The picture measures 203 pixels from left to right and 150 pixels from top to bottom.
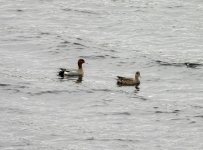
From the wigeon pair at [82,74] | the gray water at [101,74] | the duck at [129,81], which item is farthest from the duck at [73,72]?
the duck at [129,81]

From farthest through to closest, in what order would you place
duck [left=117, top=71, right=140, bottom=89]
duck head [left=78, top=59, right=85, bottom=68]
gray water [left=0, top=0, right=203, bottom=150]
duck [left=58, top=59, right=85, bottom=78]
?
1. duck head [left=78, top=59, right=85, bottom=68]
2. duck [left=58, top=59, right=85, bottom=78]
3. duck [left=117, top=71, right=140, bottom=89]
4. gray water [left=0, top=0, right=203, bottom=150]

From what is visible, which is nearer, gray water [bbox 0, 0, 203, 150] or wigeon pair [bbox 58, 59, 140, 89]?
gray water [bbox 0, 0, 203, 150]

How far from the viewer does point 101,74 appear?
114ft

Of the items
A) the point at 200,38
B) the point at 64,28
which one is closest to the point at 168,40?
the point at 200,38

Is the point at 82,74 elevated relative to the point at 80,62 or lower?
lower

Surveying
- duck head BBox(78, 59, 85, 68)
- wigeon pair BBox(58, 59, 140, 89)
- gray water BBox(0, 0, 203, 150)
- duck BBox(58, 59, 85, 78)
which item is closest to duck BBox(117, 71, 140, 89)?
wigeon pair BBox(58, 59, 140, 89)

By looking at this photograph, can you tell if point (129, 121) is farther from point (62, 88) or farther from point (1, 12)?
point (1, 12)

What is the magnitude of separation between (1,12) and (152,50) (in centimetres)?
1077

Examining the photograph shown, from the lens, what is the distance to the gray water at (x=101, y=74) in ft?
85.8

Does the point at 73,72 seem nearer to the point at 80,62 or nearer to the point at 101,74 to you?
the point at 80,62

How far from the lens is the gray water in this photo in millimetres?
26141

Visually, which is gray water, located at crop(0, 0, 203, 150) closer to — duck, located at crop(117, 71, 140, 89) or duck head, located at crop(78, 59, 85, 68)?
duck, located at crop(117, 71, 140, 89)

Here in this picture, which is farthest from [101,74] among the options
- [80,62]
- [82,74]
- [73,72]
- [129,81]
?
[129,81]

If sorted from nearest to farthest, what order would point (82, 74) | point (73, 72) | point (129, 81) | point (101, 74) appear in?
point (129, 81) < point (101, 74) < point (73, 72) < point (82, 74)
